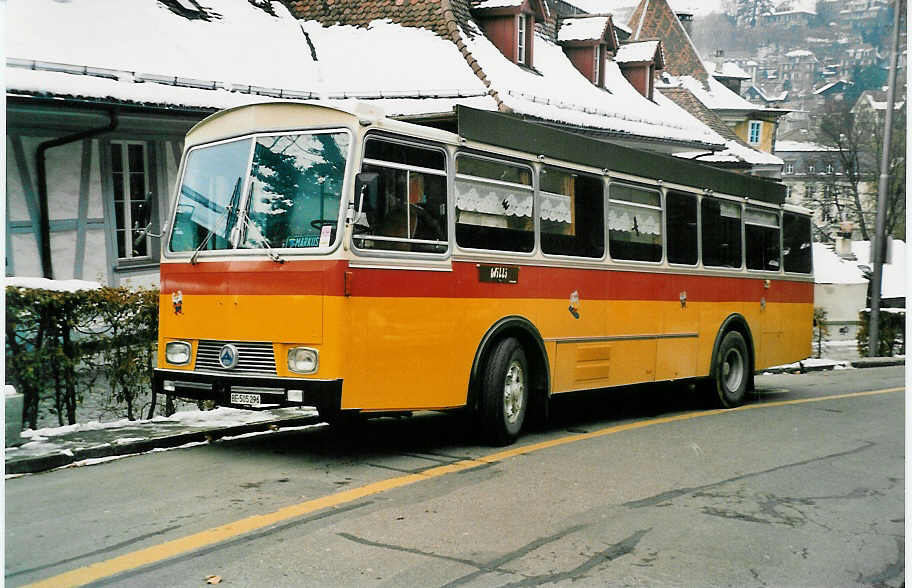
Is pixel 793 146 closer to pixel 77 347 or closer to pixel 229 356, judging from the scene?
pixel 77 347

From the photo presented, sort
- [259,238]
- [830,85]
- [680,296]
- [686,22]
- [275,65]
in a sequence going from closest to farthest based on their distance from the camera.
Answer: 1. [259,238]
2. [680,296]
3. [830,85]
4. [275,65]
5. [686,22]

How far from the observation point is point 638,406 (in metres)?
13.2

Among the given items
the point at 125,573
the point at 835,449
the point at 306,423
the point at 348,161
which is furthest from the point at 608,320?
the point at 125,573

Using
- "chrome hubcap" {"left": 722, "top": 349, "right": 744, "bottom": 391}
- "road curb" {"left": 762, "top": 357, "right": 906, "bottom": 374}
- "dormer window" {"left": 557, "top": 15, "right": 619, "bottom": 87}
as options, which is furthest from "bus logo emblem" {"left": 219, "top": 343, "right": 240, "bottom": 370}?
"dormer window" {"left": 557, "top": 15, "right": 619, "bottom": 87}

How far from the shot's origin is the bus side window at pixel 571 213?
980cm

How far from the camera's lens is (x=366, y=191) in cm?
748

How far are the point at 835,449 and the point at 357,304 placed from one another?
5.07 m

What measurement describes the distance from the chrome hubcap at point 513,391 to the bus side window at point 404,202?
58.7 inches

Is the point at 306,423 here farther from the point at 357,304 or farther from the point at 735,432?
the point at 735,432

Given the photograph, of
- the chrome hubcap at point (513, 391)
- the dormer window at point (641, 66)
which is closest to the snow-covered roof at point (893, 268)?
the dormer window at point (641, 66)

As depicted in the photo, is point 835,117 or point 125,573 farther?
point 835,117

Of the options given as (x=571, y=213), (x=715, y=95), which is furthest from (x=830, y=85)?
(x=715, y=95)

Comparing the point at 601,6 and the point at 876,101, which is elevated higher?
the point at 601,6

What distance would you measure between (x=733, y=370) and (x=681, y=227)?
246 cm
